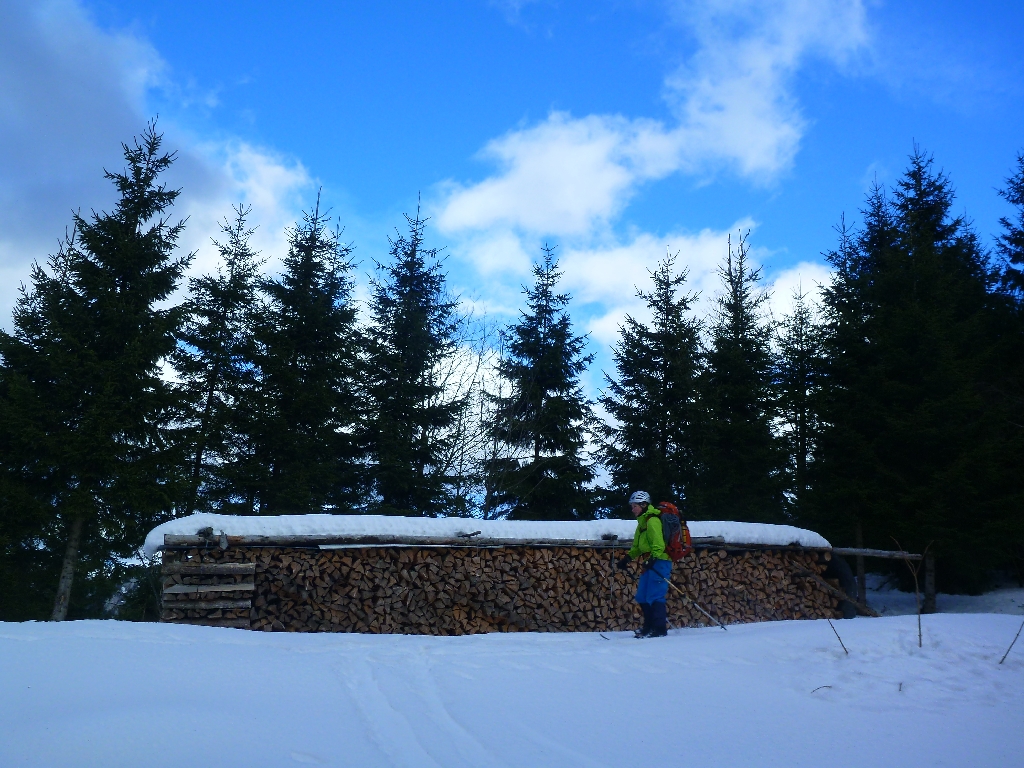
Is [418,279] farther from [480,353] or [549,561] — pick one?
[549,561]

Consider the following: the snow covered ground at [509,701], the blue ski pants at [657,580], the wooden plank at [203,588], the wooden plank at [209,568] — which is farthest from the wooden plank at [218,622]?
the blue ski pants at [657,580]

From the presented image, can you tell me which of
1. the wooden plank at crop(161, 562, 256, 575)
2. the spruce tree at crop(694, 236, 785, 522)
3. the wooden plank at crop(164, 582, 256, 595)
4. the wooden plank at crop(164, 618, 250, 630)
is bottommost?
the wooden plank at crop(164, 618, 250, 630)

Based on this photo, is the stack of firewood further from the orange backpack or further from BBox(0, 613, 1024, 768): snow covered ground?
the orange backpack

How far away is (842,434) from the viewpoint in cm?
1712

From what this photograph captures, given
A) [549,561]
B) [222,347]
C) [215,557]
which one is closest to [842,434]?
[549,561]

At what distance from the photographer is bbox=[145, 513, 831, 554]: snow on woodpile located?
9445 mm

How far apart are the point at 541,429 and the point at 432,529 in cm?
1030

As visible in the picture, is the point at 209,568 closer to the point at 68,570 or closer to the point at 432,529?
the point at 432,529

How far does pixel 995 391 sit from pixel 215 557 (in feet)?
61.6

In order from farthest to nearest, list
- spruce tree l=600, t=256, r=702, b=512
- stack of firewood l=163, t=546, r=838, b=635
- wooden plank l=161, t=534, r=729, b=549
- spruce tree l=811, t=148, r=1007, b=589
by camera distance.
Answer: spruce tree l=600, t=256, r=702, b=512 → spruce tree l=811, t=148, r=1007, b=589 → stack of firewood l=163, t=546, r=838, b=635 → wooden plank l=161, t=534, r=729, b=549

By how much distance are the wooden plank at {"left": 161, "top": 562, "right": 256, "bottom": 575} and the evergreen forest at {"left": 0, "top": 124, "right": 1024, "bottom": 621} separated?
231 inches

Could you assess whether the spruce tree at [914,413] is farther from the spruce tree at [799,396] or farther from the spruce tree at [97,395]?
the spruce tree at [97,395]

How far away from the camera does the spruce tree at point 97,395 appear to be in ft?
45.7

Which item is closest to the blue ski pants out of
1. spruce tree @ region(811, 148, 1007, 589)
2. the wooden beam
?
the wooden beam
